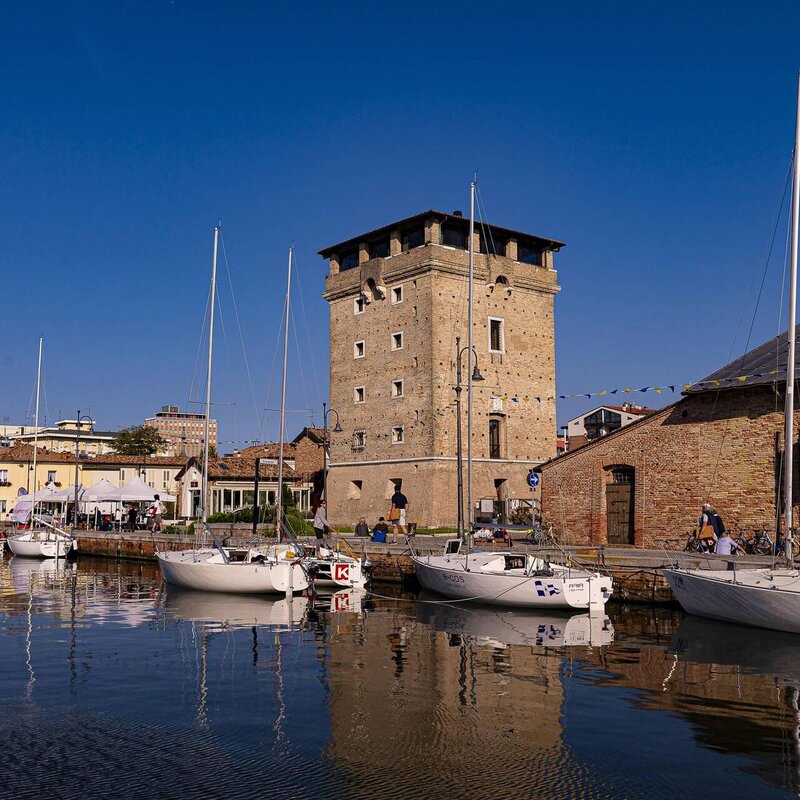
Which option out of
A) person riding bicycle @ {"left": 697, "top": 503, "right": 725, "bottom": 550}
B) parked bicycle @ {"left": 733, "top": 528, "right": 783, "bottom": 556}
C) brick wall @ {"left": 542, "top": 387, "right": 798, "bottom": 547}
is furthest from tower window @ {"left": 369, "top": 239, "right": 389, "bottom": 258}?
parked bicycle @ {"left": 733, "top": 528, "right": 783, "bottom": 556}

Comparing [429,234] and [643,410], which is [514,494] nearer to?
[429,234]

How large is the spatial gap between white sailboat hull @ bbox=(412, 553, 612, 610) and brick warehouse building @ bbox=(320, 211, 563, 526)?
741 inches

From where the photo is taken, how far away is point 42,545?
166 feet

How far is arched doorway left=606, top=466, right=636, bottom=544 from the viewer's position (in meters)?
35.5

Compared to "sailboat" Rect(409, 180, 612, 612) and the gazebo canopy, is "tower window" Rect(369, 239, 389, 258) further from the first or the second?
"sailboat" Rect(409, 180, 612, 612)

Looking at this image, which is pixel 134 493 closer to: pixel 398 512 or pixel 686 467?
pixel 398 512

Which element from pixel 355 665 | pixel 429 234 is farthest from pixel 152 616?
pixel 429 234

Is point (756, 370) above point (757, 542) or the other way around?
above

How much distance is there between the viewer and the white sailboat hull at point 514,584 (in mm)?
24688

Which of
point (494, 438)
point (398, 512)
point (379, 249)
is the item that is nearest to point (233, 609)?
point (398, 512)

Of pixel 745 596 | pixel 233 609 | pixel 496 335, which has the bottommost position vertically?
pixel 233 609

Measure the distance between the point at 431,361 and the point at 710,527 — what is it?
69.3ft

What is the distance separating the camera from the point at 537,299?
52.6 metres

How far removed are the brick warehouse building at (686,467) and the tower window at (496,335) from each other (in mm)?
13257
